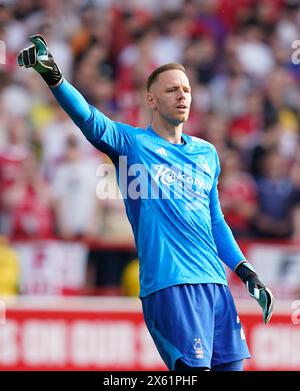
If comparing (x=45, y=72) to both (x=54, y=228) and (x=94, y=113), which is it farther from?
(x=54, y=228)

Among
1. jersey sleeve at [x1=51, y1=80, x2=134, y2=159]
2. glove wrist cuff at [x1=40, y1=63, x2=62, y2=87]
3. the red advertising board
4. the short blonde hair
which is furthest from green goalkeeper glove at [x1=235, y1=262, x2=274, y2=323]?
the red advertising board

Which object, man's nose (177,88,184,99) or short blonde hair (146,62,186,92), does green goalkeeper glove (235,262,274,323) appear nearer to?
man's nose (177,88,184,99)

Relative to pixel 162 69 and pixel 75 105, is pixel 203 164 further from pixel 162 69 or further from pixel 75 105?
pixel 75 105

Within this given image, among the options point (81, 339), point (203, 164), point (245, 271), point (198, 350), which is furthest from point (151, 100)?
point (81, 339)

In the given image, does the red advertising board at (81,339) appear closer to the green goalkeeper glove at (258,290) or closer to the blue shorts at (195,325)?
the green goalkeeper glove at (258,290)

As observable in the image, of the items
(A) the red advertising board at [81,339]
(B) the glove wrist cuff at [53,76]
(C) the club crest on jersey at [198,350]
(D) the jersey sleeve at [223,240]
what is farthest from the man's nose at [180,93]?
(A) the red advertising board at [81,339]

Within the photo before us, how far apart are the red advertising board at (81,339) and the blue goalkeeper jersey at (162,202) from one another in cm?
469

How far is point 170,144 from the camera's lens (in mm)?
7031

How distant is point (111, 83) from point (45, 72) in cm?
874

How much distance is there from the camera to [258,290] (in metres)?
7.07

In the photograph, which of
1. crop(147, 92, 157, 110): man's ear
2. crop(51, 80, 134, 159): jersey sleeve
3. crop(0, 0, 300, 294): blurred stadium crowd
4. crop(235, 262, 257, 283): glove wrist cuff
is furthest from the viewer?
crop(0, 0, 300, 294): blurred stadium crowd

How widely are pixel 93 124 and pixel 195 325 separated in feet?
4.25

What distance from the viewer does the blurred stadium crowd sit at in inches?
514
